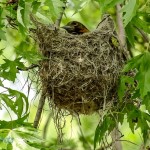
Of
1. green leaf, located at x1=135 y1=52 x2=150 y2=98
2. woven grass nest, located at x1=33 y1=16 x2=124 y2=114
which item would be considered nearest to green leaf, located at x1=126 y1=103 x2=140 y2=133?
woven grass nest, located at x1=33 y1=16 x2=124 y2=114

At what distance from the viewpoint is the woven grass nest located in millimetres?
3836

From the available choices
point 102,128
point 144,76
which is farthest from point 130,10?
point 102,128

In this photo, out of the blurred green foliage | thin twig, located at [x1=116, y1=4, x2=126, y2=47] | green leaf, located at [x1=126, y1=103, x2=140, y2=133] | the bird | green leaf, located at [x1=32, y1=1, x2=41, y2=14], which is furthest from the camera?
the bird

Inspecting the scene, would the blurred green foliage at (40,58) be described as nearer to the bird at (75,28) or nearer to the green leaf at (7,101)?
the green leaf at (7,101)

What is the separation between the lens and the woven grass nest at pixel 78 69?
12.6 ft

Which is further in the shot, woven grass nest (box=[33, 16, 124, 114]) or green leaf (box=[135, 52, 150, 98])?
woven grass nest (box=[33, 16, 124, 114])

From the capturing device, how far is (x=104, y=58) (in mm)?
3912

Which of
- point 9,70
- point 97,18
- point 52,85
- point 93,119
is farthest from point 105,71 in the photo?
point 97,18

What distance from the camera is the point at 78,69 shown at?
3.84 metres

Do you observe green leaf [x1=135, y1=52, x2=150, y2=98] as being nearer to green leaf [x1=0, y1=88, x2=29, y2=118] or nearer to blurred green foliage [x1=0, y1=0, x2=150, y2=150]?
blurred green foliage [x1=0, y1=0, x2=150, y2=150]

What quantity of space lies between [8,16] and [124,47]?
103 cm

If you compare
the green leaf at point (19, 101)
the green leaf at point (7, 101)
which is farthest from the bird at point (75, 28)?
the green leaf at point (7, 101)

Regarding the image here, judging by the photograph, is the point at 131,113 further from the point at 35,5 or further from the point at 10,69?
the point at 35,5

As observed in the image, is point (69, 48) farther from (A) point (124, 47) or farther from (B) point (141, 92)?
(B) point (141, 92)
